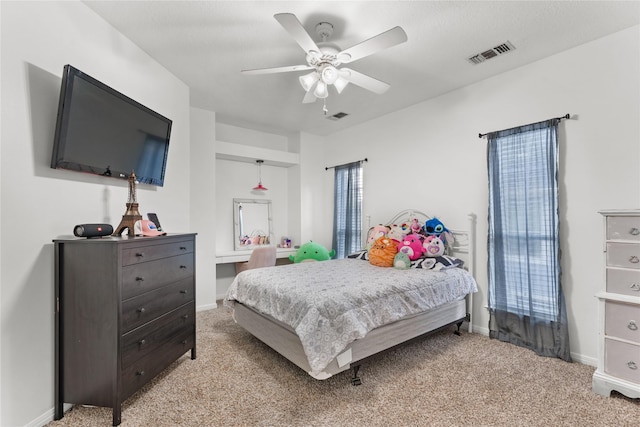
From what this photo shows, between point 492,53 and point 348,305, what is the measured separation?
8.84ft

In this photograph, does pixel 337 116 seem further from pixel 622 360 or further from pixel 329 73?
pixel 622 360

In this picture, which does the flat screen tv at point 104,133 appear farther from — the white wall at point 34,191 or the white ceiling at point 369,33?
the white ceiling at point 369,33

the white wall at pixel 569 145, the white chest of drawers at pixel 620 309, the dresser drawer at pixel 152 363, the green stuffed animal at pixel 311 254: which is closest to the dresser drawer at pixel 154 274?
the dresser drawer at pixel 152 363

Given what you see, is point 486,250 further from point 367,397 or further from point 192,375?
point 192,375

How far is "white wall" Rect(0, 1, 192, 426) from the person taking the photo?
167 cm

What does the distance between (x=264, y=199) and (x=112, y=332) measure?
3671 mm

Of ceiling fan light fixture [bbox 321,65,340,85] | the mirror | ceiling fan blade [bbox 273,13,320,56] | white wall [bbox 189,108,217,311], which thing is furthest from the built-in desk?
ceiling fan blade [bbox 273,13,320,56]

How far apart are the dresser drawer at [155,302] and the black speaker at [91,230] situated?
0.48m

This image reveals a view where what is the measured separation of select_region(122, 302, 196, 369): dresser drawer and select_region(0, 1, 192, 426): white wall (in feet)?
1.68

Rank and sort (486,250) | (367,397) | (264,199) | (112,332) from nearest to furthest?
1. (112,332)
2. (367,397)
3. (486,250)
4. (264,199)

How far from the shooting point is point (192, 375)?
7.78ft

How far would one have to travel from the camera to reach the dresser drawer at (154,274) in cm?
188

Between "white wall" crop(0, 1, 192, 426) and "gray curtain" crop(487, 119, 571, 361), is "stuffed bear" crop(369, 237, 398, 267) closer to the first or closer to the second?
"gray curtain" crop(487, 119, 571, 361)

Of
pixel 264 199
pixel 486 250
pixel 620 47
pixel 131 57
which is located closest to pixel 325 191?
pixel 264 199
